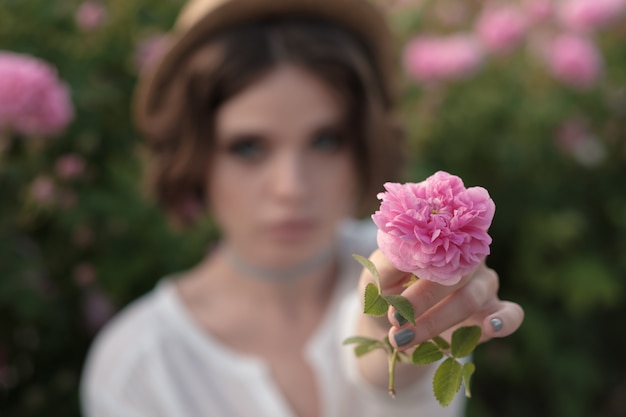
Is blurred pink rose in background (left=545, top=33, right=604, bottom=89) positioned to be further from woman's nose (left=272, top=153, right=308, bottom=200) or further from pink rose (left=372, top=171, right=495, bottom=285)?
pink rose (left=372, top=171, right=495, bottom=285)

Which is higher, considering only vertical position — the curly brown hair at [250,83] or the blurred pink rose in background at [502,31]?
the curly brown hair at [250,83]

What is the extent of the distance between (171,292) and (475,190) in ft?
3.97

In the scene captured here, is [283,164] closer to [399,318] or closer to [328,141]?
[328,141]

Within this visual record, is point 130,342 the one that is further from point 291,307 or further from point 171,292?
point 291,307

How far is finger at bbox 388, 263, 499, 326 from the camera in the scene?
2.20ft

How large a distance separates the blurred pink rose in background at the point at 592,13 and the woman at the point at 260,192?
116 centimetres

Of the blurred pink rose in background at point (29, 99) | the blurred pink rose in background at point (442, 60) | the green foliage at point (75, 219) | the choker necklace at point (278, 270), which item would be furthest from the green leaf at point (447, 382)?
the blurred pink rose in background at point (442, 60)

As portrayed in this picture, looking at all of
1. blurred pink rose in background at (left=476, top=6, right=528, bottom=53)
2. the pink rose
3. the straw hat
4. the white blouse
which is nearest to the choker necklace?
the white blouse

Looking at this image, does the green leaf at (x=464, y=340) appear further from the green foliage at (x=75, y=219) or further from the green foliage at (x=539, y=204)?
the green foliage at (x=539, y=204)

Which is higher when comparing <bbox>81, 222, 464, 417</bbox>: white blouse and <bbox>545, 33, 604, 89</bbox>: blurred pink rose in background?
<bbox>545, 33, 604, 89</bbox>: blurred pink rose in background

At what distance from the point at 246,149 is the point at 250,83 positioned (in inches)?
5.1

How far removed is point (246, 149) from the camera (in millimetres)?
1555

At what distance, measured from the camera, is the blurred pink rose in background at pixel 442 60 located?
7.98ft

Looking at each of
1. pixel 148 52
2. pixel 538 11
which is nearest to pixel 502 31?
pixel 538 11
